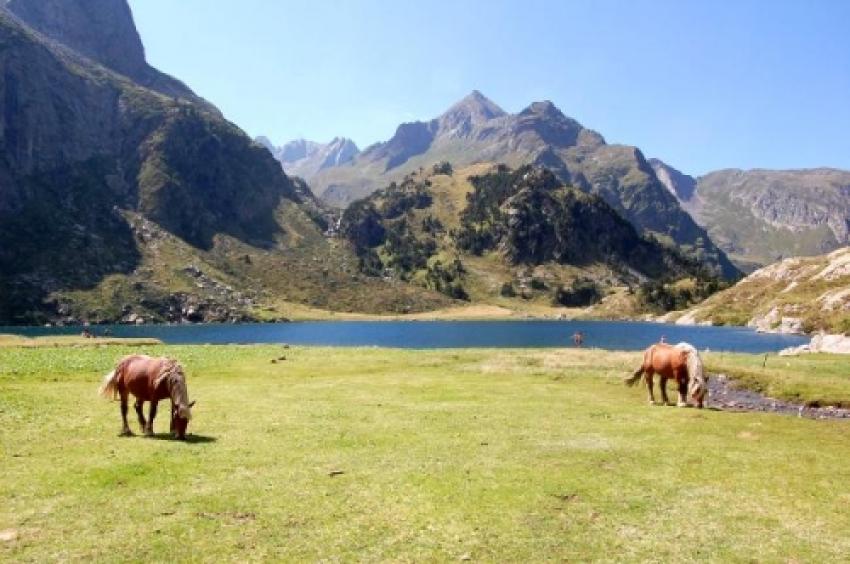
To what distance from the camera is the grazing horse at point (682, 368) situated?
37750mm

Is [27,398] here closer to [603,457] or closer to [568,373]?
[603,457]

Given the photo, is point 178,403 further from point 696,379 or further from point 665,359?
point 696,379

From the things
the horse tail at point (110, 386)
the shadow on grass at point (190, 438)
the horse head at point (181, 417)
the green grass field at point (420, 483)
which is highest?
the horse tail at point (110, 386)

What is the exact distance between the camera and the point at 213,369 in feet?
191

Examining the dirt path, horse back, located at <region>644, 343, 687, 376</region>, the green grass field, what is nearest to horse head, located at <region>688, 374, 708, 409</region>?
horse back, located at <region>644, 343, 687, 376</region>

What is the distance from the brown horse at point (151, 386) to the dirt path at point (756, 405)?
3175 centimetres

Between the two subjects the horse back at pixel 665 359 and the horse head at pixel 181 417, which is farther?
the horse back at pixel 665 359

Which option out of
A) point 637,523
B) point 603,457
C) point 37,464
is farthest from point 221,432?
point 637,523

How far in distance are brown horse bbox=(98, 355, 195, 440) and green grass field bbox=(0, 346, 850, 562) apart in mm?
1266

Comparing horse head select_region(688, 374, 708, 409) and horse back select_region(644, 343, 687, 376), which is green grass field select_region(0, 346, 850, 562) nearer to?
horse back select_region(644, 343, 687, 376)

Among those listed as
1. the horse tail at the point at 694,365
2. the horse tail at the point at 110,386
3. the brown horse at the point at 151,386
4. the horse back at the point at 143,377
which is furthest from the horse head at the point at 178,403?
the horse tail at the point at 694,365

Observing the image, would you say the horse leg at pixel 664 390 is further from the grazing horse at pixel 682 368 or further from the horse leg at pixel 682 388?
the horse leg at pixel 682 388

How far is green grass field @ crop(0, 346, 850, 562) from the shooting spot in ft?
51.1

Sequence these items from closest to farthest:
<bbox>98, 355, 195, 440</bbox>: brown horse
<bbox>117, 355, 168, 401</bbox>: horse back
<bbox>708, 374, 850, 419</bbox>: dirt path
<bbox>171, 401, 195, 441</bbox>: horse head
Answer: <bbox>171, 401, 195, 441</bbox>: horse head, <bbox>98, 355, 195, 440</bbox>: brown horse, <bbox>117, 355, 168, 401</bbox>: horse back, <bbox>708, 374, 850, 419</bbox>: dirt path
